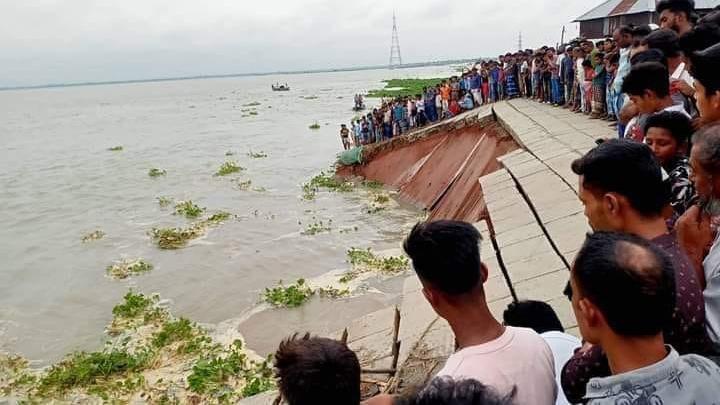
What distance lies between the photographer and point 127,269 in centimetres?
1158

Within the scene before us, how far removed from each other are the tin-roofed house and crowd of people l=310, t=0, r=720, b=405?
723 inches

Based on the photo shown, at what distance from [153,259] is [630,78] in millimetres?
11011

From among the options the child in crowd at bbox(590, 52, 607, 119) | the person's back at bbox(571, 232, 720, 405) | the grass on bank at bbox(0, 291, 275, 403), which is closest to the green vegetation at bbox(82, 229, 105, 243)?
the grass on bank at bbox(0, 291, 275, 403)

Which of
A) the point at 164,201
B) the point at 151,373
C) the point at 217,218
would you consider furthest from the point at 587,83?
the point at 164,201

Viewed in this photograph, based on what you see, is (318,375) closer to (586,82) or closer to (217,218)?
(586,82)

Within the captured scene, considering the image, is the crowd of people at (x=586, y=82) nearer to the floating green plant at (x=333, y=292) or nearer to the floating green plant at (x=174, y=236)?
the floating green plant at (x=333, y=292)

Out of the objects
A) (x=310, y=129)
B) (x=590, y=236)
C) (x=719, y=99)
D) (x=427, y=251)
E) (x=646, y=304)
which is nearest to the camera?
(x=646, y=304)

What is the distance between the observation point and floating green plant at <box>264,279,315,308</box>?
8859 mm

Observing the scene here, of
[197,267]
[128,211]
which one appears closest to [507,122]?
[197,267]

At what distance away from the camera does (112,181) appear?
77.5 feet

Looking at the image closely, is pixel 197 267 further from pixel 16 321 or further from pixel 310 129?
pixel 310 129

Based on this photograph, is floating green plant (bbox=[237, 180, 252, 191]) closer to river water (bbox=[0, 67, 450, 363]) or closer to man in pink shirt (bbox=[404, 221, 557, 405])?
river water (bbox=[0, 67, 450, 363])

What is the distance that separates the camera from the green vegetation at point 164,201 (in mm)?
18119

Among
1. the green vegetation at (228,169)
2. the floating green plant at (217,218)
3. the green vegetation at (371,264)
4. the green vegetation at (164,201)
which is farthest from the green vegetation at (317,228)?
the green vegetation at (228,169)
